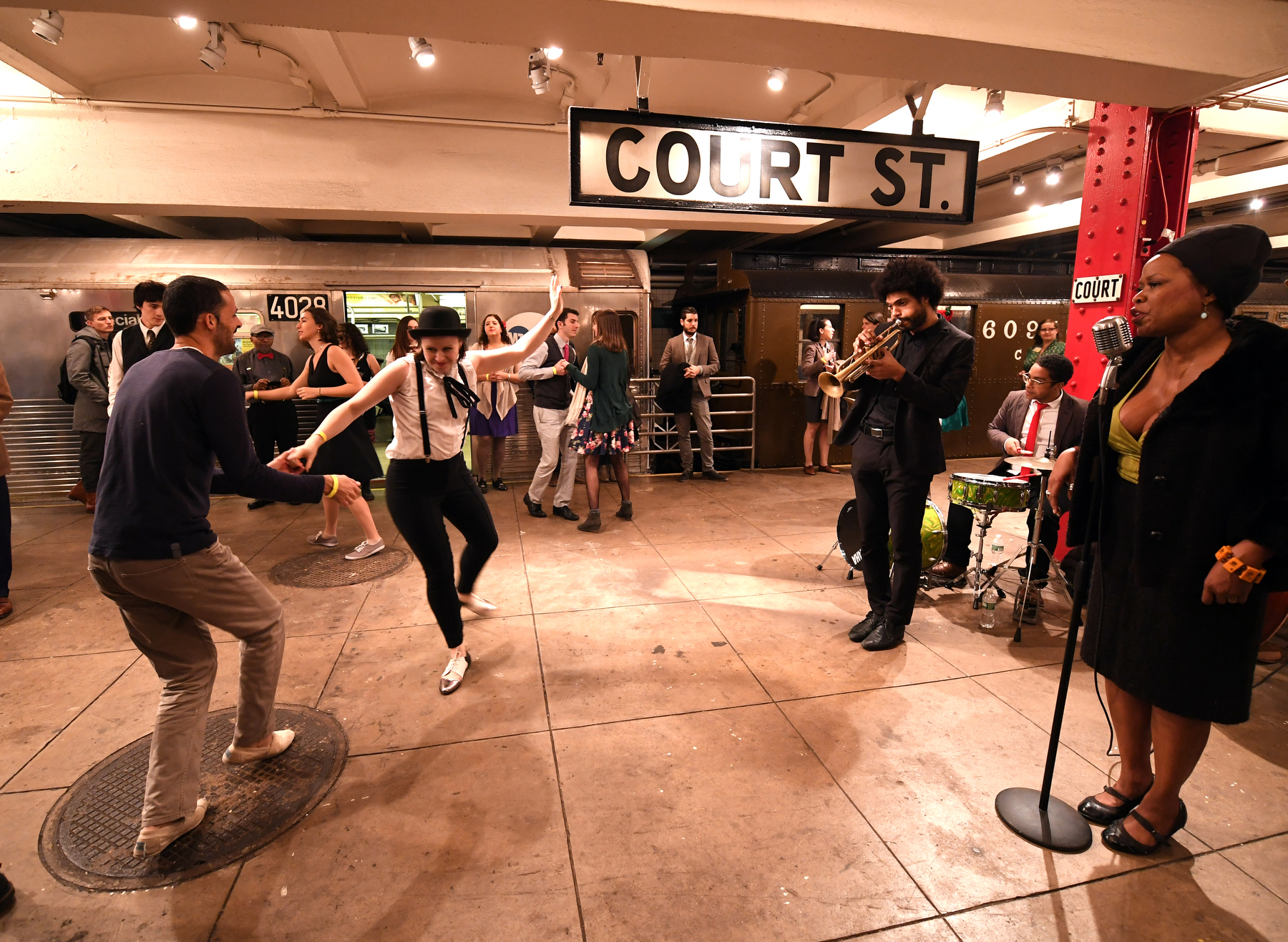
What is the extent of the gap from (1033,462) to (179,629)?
4.70 meters

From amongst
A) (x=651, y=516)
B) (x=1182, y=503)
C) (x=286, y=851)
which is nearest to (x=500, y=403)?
(x=651, y=516)

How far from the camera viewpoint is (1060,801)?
95.5 inches

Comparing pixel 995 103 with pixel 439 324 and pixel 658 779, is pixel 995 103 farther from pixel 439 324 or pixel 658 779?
pixel 658 779

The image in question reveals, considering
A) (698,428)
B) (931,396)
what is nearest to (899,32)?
(931,396)

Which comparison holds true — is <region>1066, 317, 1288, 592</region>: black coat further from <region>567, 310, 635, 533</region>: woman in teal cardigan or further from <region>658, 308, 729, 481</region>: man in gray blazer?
<region>658, 308, 729, 481</region>: man in gray blazer

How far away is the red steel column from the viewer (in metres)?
3.93

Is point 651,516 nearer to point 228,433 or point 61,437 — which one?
point 228,433

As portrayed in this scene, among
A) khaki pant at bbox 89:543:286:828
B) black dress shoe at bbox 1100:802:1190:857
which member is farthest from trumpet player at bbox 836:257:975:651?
khaki pant at bbox 89:543:286:828

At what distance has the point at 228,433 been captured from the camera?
216 cm

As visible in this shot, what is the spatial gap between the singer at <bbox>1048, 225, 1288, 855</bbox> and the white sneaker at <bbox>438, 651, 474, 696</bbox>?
282 cm

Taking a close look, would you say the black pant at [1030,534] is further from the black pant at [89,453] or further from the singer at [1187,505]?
the black pant at [89,453]

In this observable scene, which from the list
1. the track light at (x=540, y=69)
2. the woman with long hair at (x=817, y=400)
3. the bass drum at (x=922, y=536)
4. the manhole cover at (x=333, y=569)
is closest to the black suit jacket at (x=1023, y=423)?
the bass drum at (x=922, y=536)

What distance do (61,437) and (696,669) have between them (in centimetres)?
815

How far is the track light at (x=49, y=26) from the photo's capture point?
3.84m
